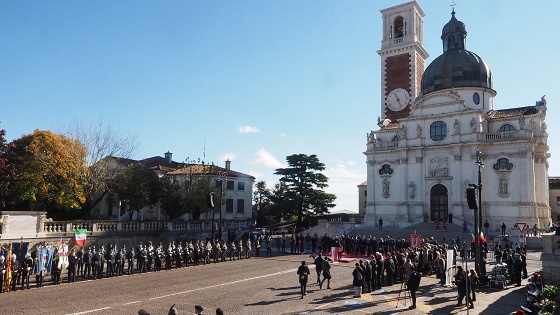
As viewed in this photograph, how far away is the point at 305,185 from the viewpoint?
61062 mm

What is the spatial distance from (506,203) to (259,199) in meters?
35.0

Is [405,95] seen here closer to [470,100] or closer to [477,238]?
[470,100]

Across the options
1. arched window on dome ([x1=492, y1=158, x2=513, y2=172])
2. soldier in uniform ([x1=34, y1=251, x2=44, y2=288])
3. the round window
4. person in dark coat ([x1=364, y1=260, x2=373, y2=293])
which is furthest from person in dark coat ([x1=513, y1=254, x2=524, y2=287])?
the round window

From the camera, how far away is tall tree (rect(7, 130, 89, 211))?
32.4 m

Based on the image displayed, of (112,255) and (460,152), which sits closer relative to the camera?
(112,255)

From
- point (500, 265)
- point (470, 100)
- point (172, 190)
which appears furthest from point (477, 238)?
point (470, 100)

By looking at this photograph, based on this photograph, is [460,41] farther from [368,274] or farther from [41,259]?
[41,259]

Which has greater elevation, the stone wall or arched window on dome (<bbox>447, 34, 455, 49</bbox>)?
arched window on dome (<bbox>447, 34, 455, 49</bbox>)

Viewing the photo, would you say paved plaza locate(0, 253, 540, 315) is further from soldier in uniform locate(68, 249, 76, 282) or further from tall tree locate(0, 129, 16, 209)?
tall tree locate(0, 129, 16, 209)

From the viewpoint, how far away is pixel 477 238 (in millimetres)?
19359

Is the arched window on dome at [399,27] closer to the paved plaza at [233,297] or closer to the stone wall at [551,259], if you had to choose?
the paved plaza at [233,297]

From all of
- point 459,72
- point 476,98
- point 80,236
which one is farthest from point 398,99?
point 80,236

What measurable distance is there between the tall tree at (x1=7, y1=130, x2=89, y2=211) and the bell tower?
38856 millimetres

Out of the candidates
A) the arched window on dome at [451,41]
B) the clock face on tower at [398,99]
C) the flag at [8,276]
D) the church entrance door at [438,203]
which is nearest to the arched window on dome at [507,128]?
the church entrance door at [438,203]
